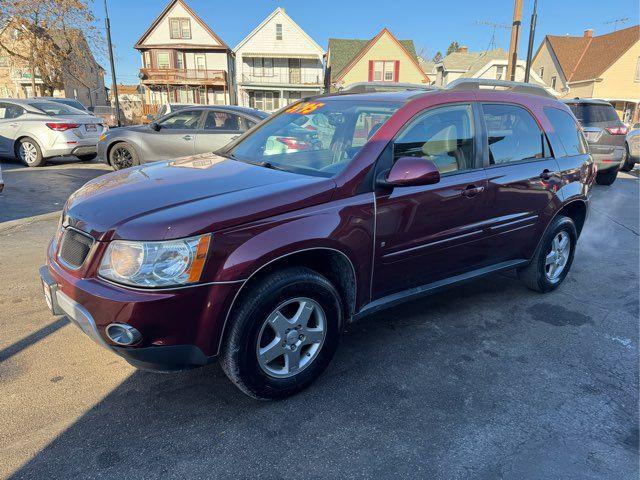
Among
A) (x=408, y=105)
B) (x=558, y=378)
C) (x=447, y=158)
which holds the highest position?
(x=408, y=105)

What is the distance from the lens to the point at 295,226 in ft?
8.43

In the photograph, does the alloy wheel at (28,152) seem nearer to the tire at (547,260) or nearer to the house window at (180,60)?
the tire at (547,260)

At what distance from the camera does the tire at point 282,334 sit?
2.49m

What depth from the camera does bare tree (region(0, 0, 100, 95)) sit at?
2617 centimetres

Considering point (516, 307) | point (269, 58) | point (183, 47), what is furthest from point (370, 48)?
point (516, 307)

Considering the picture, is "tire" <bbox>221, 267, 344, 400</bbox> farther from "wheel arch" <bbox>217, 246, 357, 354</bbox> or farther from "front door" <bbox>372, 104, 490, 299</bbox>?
"front door" <bbox>372, 104, 490, 299</bbox>

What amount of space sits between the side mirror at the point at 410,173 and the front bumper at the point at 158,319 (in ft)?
3.92

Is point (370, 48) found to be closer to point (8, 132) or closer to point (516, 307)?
point (8, 132)

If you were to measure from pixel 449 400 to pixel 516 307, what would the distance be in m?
1.75

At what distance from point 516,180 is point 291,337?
232 cm

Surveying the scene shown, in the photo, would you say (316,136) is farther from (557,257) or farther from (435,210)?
(557,257)

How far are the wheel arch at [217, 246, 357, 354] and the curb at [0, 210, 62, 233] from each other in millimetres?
5048

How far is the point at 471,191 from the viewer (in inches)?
136

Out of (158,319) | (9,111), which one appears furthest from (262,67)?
(158,319)
